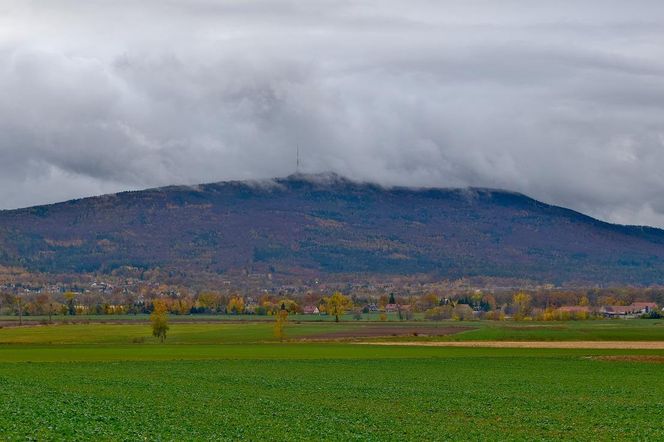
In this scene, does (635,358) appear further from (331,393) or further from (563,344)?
(331,393)

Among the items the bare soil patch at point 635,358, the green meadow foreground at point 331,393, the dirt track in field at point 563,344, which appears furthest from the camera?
the dirt track in field at point 563,344

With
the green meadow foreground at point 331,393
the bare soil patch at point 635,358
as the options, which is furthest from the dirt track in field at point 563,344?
the bare soil patch at point 635,358

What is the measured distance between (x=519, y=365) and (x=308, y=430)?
3996cm

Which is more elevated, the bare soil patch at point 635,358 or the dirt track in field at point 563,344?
the dirt track in field at point 563,344

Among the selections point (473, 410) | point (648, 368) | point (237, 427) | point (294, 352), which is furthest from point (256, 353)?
point (237, 427)

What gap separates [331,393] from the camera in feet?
165

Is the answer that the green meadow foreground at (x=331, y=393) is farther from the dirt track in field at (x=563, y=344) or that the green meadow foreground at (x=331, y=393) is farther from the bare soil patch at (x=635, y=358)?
the dirt track in field at (x=563, y=344)

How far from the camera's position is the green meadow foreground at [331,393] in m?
35.6

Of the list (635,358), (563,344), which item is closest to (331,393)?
(635,358)

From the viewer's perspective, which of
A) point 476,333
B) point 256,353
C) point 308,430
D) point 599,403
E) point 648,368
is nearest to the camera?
point 308,430

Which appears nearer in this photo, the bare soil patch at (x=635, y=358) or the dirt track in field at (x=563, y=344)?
the bare soil patch at (x=635, y=358)

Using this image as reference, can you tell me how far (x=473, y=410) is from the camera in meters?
43.0

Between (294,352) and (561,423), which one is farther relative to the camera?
(294,352)

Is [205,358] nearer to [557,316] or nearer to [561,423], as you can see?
[561,423]
